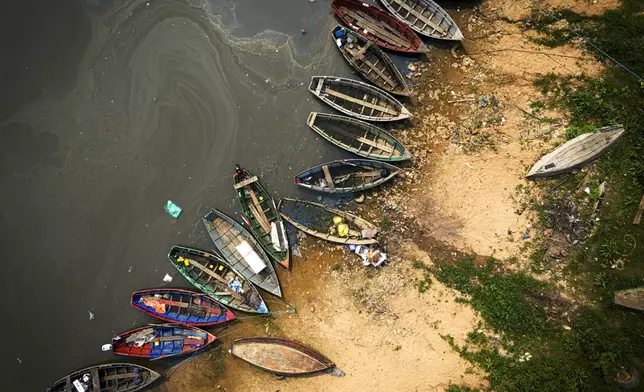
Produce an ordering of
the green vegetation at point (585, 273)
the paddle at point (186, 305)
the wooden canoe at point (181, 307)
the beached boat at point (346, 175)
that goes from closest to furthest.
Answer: the green vegetation at point (585, 273) < the beached boat at point (346, 175) < the wooden canoe at point (181, 307) < the paddle at point (186, 305)

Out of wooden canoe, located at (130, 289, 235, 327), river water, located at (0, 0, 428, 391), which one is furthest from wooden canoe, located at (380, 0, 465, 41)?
wooden canoe, located at (130, 289, 235, 327)

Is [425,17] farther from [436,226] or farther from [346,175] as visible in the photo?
[436,226]

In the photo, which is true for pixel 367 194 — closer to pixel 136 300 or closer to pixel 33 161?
pixel 136 300

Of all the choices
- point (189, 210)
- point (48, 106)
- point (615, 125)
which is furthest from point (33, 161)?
point (615, 125)

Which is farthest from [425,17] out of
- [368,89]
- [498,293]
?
[498,293]

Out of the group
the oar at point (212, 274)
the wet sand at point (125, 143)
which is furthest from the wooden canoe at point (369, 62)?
the oar at point (212, 274)

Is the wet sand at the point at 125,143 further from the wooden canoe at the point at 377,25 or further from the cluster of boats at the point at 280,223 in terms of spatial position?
the wooden canoe at the point at 377,25
